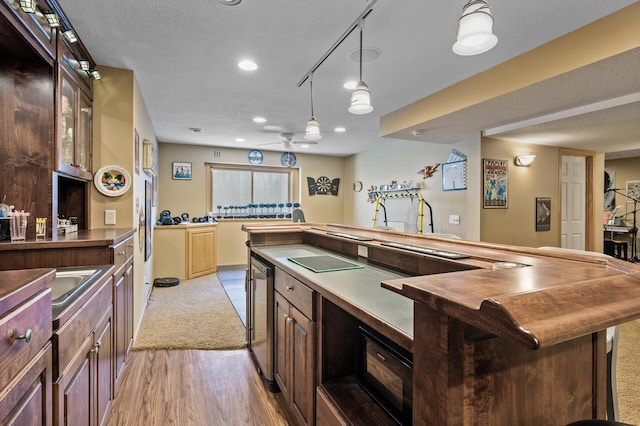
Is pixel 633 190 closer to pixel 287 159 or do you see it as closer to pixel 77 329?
pixel 287 159

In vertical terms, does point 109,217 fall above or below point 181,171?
below

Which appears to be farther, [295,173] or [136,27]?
[295,173]

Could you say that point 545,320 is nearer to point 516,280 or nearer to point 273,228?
point 516,280

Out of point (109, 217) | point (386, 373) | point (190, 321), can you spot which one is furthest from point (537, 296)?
point (190, 321)

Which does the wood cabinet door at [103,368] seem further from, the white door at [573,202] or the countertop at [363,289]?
the white door at [573,202]

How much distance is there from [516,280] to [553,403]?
0.40 meters

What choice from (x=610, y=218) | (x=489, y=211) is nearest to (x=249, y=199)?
(x=489, y=211)

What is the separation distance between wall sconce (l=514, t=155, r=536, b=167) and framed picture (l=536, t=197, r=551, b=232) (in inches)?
21.4

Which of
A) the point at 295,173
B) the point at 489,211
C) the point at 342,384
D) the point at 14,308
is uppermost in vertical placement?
the point at 295,173

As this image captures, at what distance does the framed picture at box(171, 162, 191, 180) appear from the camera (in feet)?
20.7

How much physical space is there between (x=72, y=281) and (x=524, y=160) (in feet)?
16.7

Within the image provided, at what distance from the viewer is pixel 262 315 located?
7.57ft

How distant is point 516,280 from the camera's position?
83cm

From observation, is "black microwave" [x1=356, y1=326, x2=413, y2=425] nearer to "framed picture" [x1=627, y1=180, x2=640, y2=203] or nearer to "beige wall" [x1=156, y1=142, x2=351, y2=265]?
"beige wall" [x1=156, y1=142, x2=351, y2=265]
